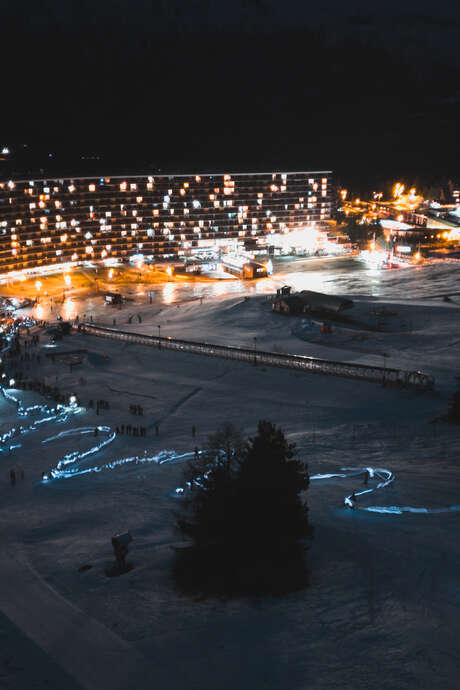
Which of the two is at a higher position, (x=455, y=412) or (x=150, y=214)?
(x=150, y=214)

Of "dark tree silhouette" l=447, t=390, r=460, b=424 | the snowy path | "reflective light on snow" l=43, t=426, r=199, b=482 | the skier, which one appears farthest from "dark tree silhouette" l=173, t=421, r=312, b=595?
"dark tree silhouette" l=447, t=390, r=460, b=424

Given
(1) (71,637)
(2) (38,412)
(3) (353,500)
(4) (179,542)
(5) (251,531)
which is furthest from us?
(2) (38,412)

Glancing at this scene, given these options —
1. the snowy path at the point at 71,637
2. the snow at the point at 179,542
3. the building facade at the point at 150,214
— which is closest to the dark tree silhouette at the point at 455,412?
the snow at the point at 179,542

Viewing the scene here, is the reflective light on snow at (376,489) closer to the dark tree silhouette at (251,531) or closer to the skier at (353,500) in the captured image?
the skier at (353,500)

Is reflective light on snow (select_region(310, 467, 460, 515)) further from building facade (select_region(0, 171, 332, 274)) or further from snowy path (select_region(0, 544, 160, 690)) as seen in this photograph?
building facade (select_region(0, 171, 332, 274))

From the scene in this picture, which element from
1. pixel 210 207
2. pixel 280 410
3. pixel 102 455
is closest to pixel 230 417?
pixel 280 410

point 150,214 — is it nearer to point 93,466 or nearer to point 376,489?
point 93,466

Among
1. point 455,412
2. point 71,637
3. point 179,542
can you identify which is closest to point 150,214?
point 455,412
